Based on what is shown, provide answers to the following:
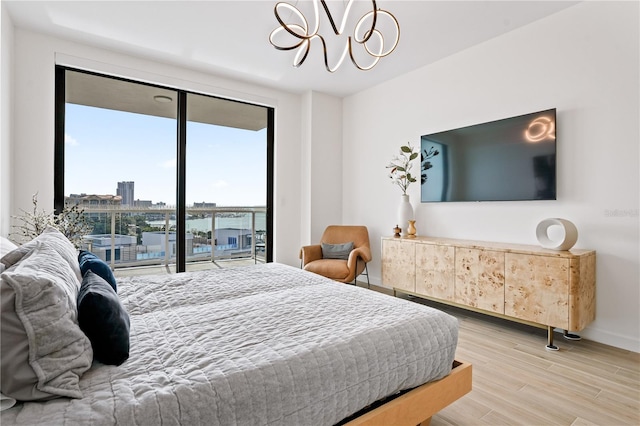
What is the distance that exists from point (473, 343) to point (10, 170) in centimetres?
429

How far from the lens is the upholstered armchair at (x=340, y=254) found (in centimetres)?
384

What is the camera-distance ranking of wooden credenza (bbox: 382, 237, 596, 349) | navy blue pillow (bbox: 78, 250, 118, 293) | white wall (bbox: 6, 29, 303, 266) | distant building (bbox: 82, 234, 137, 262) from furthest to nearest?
distant building (bbox: 82, 234, 137, 262) < white wall (bbox: 6, 29, 303, 266) < wooden credenza (bbox: 382, 237, 596, 349) < navy blue pillow (bbox: 78, 250, 118, 293)

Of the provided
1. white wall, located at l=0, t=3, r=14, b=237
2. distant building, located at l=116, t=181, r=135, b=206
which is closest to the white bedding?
white wall, located at l=0, t=3, r=14, b=237

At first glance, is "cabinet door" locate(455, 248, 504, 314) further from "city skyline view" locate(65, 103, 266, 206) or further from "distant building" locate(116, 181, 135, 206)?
"distant building" locate(116, 181, 135, 206)

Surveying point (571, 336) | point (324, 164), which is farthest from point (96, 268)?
point (324, 164)

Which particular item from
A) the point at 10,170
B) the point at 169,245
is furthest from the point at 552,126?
the point at 10,170

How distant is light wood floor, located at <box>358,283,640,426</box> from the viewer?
5.77ft

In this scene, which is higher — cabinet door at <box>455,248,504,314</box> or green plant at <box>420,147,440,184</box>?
green plant at <box>420,147,440,184</box>

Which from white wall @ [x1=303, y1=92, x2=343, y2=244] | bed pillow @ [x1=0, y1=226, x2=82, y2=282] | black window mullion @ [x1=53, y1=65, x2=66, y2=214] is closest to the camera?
bed pillow @ [x1=0, y1=226, x2=82, y2=282]

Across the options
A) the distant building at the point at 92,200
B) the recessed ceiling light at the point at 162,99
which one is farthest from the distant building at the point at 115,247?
the recessed ceiling light at the point at 162,99

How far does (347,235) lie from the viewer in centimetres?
450

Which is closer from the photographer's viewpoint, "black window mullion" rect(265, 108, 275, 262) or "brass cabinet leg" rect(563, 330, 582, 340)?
"brass cabinet leg" rect(563, 330, 582, 340)

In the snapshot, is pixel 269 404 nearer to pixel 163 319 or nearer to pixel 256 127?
pixel 163 319

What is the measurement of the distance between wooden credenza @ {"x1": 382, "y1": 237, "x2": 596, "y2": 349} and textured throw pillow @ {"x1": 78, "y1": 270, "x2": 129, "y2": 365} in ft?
8.96
